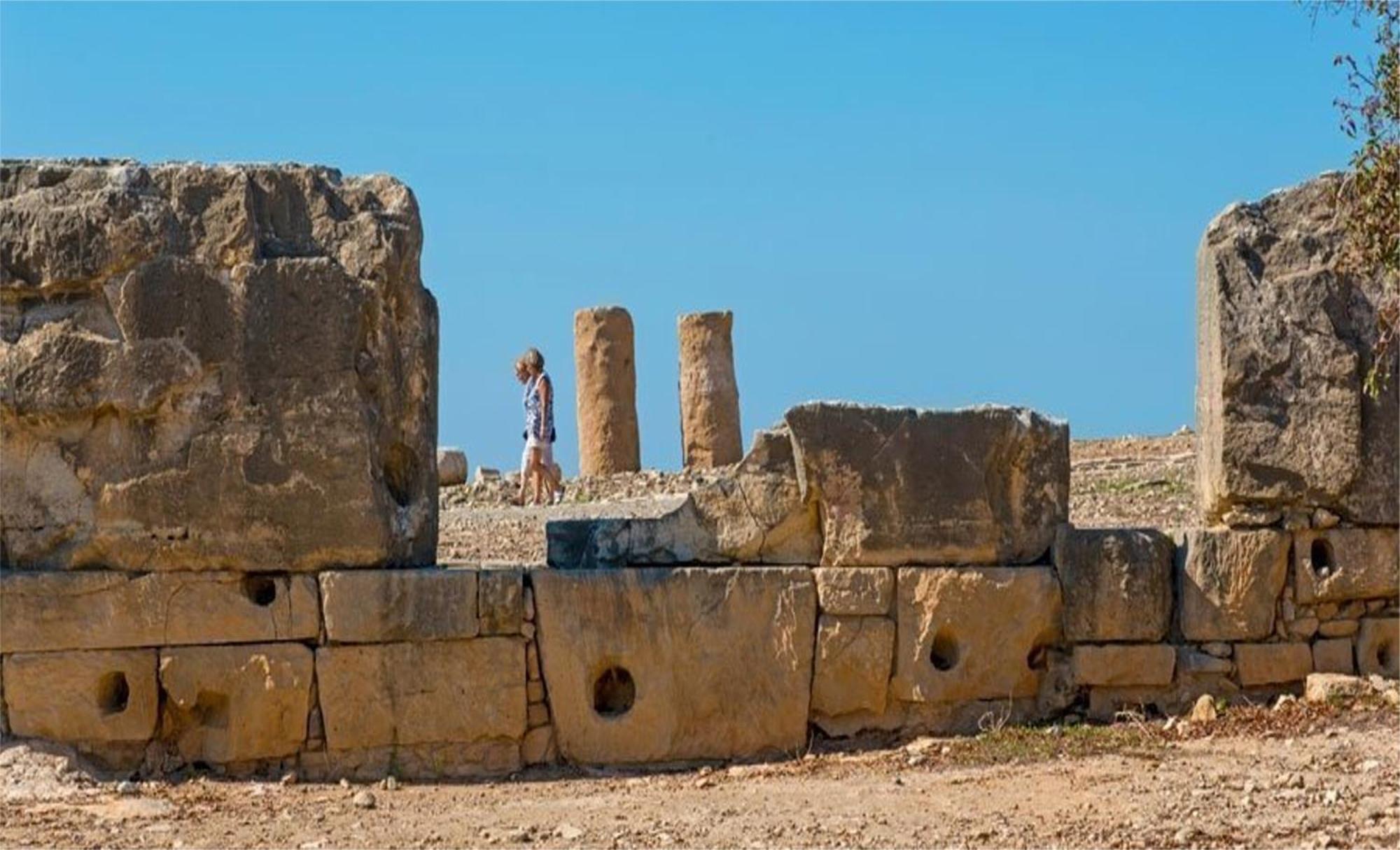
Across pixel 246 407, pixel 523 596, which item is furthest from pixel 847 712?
pixel 246 407

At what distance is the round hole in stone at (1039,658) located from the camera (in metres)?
9.97

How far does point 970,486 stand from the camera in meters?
9.77

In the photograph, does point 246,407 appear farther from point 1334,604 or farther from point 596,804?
point 1334,604

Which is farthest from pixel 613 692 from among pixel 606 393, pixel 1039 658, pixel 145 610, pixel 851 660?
pixel 606 393

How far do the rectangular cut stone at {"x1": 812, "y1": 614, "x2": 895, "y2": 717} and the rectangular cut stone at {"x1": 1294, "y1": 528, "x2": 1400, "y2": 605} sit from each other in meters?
1.99

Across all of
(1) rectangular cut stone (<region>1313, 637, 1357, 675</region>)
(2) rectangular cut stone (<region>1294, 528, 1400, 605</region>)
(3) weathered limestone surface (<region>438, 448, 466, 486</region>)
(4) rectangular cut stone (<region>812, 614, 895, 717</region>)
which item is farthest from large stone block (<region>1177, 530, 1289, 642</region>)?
(3) weathered limestone surface (<region>438, 448, 466, 486</region>)

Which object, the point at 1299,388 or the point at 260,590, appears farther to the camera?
the point at 1299,388

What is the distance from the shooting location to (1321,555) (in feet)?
33.3

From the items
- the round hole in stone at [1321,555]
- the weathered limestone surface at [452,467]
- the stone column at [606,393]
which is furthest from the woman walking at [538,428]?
the round hole in stone at [1321,555]

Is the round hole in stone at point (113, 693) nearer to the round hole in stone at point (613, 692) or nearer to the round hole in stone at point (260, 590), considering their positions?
the round hole in stone at point (260, 590)

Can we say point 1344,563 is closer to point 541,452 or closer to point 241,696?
point 241,696

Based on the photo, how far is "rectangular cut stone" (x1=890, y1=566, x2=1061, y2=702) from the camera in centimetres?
972

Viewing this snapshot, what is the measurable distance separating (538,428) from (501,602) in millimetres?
7338

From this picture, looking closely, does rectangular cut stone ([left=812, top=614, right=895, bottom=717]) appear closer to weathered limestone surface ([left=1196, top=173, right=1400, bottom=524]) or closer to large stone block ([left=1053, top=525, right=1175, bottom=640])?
large stone block ([left=1053, top=525, right=1175, bottom=640])
